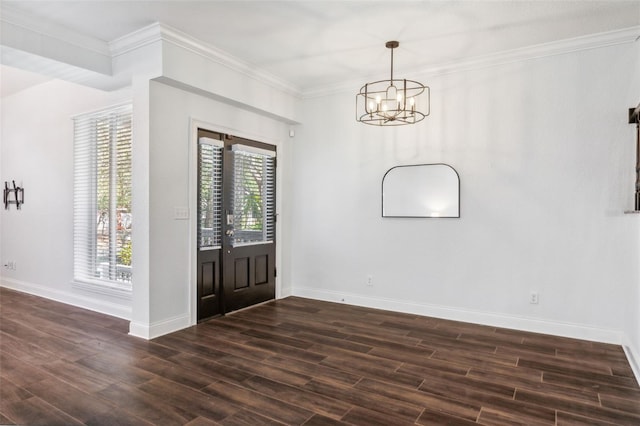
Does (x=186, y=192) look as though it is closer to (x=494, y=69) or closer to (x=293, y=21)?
(x=293, y=21)

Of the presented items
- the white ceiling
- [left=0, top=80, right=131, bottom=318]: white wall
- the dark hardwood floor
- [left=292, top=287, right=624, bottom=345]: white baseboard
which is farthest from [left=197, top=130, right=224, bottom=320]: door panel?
[left=292, top=287, right=624, bottom=345]: white baseboard

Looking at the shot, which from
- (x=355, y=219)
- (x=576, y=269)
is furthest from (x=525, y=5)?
(x=355, y=219)

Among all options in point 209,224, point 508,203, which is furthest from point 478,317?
point 209,224

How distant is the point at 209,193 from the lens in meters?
4.54

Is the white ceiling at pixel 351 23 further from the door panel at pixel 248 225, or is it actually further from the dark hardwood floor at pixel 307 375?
the dark hardwood floor at pixel 307 375

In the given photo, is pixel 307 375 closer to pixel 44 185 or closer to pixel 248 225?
pixel 248 225

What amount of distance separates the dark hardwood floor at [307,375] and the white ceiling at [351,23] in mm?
2895

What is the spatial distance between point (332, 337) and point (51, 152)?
4.56 metres

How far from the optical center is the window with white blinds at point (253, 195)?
4867mm

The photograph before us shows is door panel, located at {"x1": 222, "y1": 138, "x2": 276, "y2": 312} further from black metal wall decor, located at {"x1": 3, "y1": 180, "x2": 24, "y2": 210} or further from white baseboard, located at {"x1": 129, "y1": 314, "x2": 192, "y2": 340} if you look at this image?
black metal wall decor, located at {"x1": 3, "y1": 180, "x2": 24, "y2": 210}

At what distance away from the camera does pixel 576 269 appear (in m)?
3.93

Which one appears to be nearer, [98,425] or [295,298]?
[98,425]

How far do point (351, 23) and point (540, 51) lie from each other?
199cm

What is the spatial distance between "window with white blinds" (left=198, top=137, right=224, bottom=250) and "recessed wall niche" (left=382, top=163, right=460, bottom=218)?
6.50ft
